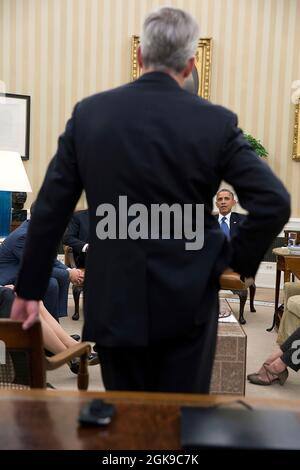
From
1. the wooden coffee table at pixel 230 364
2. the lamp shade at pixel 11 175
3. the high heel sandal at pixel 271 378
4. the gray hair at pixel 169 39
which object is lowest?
the high heel sandal at pixel 271 378

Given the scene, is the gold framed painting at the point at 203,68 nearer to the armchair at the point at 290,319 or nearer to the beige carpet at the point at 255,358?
the beige carpet at the point at 255,358

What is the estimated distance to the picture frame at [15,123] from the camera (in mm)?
7817

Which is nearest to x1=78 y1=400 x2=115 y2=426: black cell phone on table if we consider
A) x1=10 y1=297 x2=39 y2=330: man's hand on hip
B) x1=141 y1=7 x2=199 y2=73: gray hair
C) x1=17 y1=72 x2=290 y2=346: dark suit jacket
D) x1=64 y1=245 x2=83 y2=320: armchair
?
x1=17 y1=72 x2=290 y2=346: dark suit jacket

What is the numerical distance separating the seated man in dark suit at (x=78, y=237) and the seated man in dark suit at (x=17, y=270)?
3.50ft

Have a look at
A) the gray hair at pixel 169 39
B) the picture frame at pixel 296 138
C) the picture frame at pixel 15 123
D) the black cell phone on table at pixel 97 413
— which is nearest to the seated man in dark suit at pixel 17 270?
the gray hair at pixel 169 39

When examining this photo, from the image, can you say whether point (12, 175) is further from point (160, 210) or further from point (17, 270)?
point (160, 210)

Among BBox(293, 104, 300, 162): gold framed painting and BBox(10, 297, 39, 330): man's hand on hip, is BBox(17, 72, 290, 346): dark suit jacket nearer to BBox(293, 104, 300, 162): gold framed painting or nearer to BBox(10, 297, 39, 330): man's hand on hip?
BBox(10, 297, 39, 330): man's hand on hip

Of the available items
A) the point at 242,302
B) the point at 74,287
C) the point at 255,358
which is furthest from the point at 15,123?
the point at 255,358

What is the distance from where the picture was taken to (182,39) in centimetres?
139

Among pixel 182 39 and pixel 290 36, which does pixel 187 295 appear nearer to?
pixel 182 39

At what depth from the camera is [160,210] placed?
1383 millimetres

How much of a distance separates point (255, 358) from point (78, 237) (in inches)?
98.2

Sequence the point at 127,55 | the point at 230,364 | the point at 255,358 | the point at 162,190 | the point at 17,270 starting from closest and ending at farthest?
1. the point at 162,190
2. the point at 230,364
3. the point at 17,270
4. the point at 255,358
5. the point at 127,55
